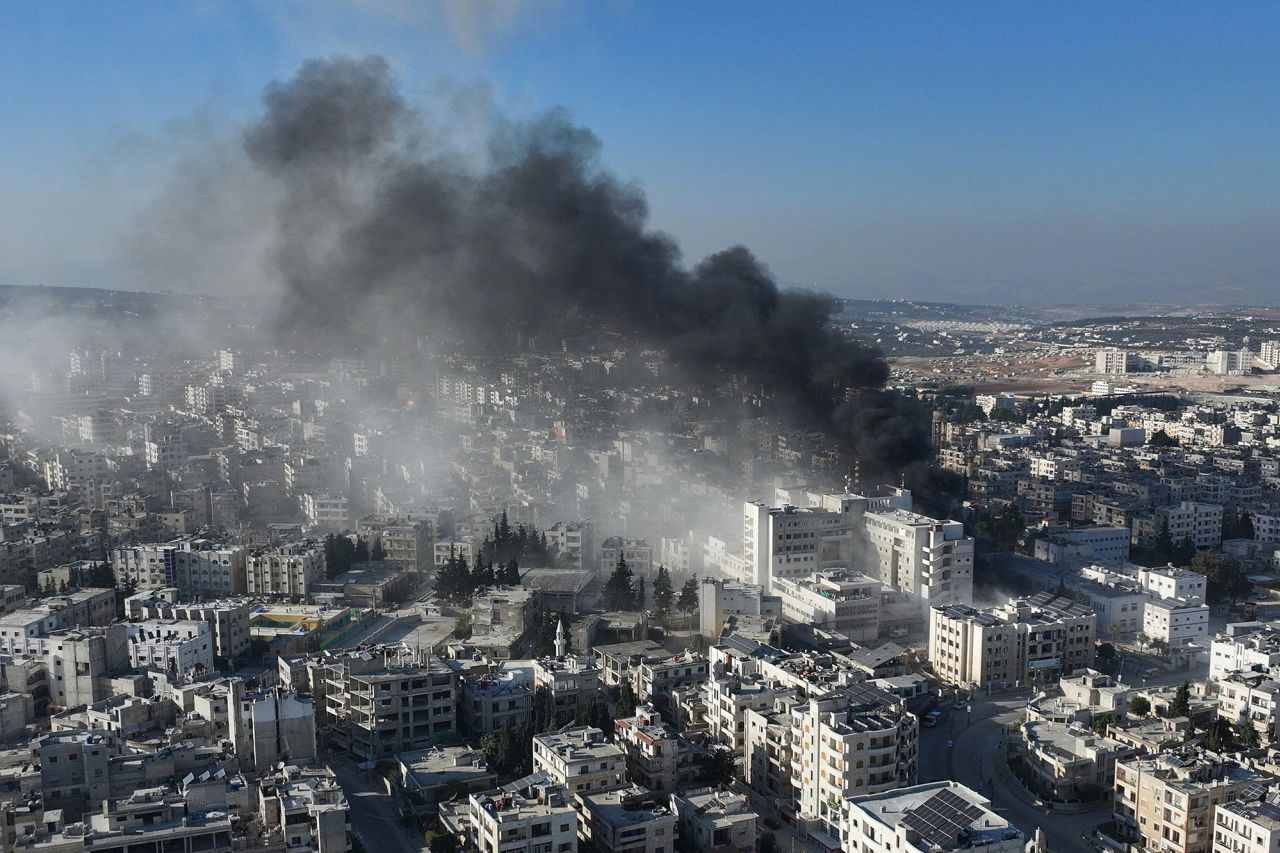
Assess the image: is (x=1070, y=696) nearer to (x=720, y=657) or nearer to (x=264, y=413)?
(x=720, y=657)

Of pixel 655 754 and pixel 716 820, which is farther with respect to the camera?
pixel 655 754

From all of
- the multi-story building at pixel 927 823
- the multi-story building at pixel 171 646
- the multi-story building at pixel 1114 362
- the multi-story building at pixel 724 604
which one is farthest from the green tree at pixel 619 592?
the multi-story building at pixel 1114 362

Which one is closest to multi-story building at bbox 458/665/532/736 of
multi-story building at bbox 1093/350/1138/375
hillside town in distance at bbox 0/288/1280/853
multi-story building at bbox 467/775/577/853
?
hillside town in distance at bbox 0/288/1280/853

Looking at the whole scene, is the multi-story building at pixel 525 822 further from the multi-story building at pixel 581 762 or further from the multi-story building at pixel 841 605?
the multi-story building at pixel 841 605

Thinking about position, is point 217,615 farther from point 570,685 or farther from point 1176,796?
point 1176,796

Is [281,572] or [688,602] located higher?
[281,572]

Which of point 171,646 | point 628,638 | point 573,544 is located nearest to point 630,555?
point 573,544

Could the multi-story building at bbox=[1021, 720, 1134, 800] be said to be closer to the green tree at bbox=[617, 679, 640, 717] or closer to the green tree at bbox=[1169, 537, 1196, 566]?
the green tree at bbox=[617, 679, 640, 717]
